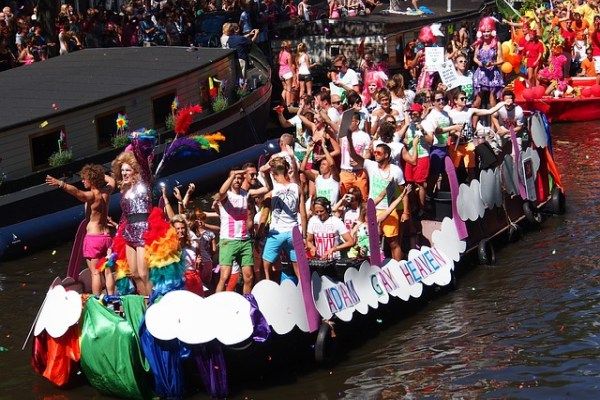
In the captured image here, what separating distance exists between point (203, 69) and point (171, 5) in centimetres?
729

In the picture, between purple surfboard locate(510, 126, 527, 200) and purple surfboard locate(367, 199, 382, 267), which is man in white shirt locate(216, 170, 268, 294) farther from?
purple surfboard locate(510, 126, 527, 200)

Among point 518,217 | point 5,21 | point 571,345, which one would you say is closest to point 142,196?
point 571,345

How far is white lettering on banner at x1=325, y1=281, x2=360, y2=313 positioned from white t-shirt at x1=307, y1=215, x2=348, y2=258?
28.4 inches

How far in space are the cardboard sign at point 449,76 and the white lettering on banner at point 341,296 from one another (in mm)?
7020

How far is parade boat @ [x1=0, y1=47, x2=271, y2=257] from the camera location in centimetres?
1775

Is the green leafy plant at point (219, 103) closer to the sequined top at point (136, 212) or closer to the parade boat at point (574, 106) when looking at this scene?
the parade boat at point (574, 106)

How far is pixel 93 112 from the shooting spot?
19000 mm

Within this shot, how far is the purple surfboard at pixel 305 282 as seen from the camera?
11.8 m

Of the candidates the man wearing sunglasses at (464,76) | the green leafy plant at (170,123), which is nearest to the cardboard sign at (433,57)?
the man wearing sunglasses at (464,76)

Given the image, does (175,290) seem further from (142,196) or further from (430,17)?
(430,17)

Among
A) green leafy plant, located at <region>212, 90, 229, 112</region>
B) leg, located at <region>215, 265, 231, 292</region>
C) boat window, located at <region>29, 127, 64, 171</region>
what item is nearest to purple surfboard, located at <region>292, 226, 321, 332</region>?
leg, located at <region>215, 265, 231, 292</region>

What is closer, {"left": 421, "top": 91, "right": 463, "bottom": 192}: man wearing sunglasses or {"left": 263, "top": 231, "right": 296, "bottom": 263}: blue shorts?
{"left": 263, "top": 231, "right": 296, "bottom": 263}: blue shorts

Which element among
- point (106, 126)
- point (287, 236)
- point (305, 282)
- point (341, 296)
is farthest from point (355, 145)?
point (106, 126)

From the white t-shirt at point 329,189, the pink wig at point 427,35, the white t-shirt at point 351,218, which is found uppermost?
the pink wig at point 427,35
